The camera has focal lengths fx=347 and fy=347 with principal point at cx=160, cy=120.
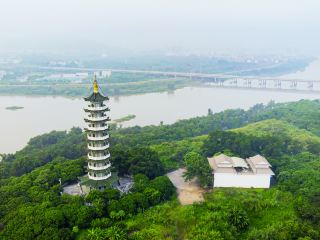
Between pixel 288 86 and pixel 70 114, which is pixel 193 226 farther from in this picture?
pixel 288 86

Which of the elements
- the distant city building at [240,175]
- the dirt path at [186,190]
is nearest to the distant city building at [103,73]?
the dirt path at [186,190]

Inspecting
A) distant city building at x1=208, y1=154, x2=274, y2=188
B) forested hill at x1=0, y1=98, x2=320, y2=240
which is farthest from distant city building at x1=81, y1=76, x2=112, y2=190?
distant city building at x1=208, y1=154, x2=274, y2=188

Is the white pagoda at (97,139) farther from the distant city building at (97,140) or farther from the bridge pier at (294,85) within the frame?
the bridge pier at (294,85)

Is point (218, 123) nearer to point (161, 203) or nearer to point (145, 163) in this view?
point (145, 163)

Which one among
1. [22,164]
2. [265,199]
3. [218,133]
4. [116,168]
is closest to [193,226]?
[265,199]

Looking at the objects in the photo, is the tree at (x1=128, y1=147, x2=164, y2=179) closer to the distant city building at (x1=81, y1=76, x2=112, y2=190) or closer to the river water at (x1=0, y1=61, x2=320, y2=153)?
the distant city building at (x1=81, y1=76, x2=112, y2=190)

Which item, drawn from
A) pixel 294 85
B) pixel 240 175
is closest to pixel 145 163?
pixel 240 175
